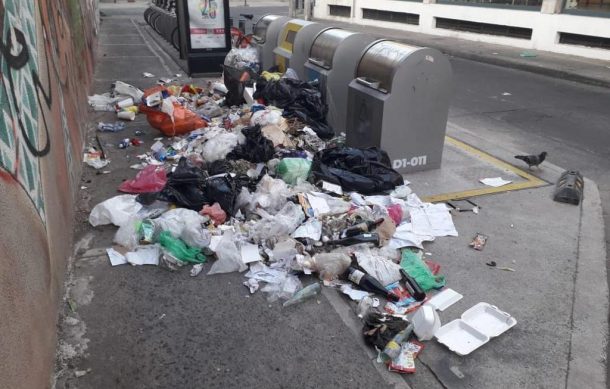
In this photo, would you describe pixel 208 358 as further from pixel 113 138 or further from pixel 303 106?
pixel 113 138

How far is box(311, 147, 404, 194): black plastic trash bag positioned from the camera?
15.9ft

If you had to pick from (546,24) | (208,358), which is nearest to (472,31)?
(546,24)

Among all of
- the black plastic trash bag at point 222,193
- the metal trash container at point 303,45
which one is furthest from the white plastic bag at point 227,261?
the metal trash container at point 303,45

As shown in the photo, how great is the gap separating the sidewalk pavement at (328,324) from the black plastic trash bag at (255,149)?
174cm

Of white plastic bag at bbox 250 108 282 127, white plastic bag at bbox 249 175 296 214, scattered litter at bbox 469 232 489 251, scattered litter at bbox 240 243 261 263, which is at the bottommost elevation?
scattered litter at bbox 240 243 261 263

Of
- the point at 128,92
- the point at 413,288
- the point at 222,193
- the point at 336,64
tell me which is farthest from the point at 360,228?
the point at 128,92

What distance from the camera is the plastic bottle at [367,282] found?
3400mm

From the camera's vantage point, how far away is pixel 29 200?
105 inches

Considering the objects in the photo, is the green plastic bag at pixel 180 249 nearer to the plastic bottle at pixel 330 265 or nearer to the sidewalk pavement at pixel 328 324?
the sidewalk pavement at pixel 328 324

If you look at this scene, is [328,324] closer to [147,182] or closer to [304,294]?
[304,294]

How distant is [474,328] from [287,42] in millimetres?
6014

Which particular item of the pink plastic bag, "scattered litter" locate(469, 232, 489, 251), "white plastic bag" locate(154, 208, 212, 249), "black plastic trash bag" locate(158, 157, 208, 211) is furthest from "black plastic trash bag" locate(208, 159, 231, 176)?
"scattered litter" locate(469, 232, 489, 251)

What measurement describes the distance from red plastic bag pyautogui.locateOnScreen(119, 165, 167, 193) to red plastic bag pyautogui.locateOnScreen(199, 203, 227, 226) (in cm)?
78

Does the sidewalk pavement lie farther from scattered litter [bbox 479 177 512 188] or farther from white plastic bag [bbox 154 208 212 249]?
scattered litter [bbox 479 177 512 188]
